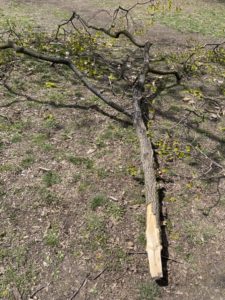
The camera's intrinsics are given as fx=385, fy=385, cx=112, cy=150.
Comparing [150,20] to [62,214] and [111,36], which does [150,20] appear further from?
[62,214]

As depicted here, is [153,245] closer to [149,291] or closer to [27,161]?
[149,291]

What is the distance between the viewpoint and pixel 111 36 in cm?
759

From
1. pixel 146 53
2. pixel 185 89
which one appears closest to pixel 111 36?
pixel 146 53

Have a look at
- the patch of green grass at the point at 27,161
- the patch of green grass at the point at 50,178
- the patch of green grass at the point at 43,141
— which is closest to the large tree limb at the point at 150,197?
the patch of green grass at the point at 50,178

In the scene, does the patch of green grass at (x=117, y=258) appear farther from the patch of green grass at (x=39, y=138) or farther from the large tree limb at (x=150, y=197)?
the patch of green grass at (x=39, y=138)

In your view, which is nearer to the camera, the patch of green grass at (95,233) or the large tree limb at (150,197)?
the large tree limb at (150,197)

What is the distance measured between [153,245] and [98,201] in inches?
32.8

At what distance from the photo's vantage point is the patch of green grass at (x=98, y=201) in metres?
3.91

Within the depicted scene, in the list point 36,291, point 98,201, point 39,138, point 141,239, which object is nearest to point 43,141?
point 39,138

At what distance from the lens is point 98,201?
3.96 m

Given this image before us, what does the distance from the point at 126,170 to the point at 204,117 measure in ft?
5.61

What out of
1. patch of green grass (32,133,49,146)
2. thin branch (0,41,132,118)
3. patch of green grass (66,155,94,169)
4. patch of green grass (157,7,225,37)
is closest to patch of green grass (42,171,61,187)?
patch of green grass (66,155,94,169)

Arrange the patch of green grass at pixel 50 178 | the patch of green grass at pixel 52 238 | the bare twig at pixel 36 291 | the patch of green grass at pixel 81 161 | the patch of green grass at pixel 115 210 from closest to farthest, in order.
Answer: the bare twig at pixel 36 291 → the patch of green grass at pixel 52 238 → the patch of green grass at pixel 115 210 → the patch of green grass at pixel 50 178 → the patch of green grass at pixel 81 161

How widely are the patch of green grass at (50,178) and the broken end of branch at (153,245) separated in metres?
1.08
